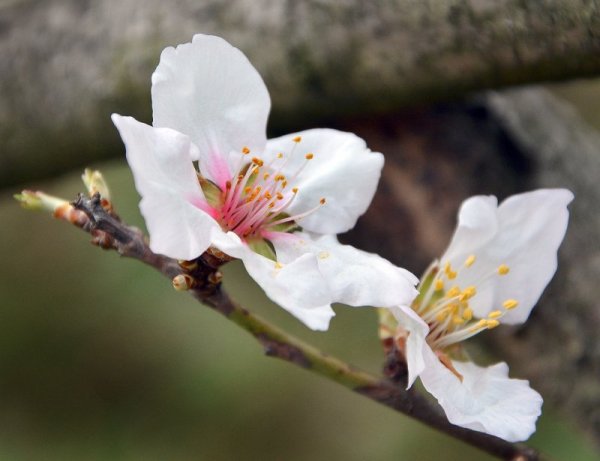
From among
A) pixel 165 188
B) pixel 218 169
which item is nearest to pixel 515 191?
pixel 218 169

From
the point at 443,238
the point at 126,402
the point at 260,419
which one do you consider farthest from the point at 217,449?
the point at 443,238

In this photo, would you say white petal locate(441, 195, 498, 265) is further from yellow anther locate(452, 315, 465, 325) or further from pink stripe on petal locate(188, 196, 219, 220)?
pink stripe on petal locate(188, 196, 219, 220)

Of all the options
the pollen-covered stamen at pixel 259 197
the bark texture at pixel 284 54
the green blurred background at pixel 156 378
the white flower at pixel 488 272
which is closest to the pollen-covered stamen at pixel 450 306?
the white flower at pixel 488 272

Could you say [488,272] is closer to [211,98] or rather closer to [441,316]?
[441,316]

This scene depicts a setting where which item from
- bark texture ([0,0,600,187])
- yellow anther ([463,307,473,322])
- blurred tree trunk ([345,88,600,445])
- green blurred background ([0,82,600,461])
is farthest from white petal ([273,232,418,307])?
green blurred background ([0,82,600,461])

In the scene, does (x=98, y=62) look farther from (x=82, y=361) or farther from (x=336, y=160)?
(x=82, y=361)

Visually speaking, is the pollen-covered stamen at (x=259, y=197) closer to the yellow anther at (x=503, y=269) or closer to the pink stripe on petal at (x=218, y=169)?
the pink stripe on petal at (x=218, y=169)
